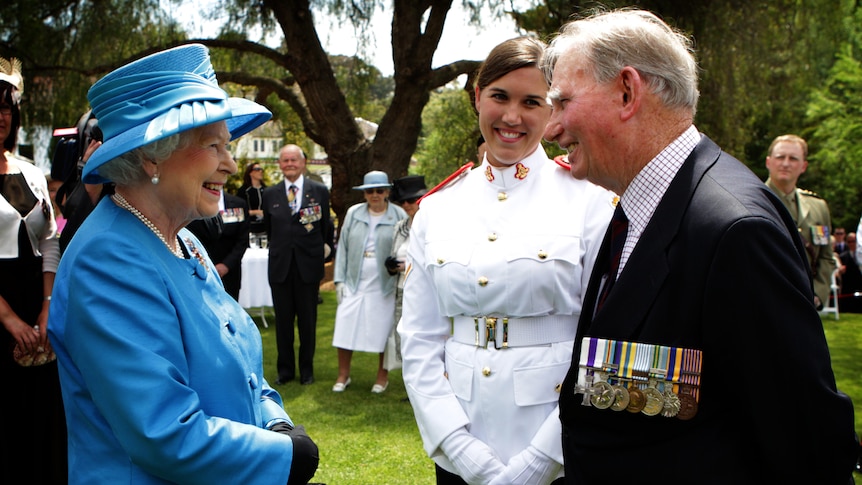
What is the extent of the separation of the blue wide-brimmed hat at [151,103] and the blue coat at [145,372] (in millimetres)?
171

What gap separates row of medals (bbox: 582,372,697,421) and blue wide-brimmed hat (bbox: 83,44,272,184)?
3.36 feet

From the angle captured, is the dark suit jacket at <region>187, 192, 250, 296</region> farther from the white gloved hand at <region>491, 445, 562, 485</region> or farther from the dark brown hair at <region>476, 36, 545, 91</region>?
the white gloved hand at <region>491, 445, 562, 485</region>

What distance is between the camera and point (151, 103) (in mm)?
1707

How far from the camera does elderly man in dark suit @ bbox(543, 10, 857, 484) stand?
1.39m

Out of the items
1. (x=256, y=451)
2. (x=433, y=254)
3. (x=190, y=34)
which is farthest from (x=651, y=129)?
(x=190, y=34)

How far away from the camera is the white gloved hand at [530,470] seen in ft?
6.91

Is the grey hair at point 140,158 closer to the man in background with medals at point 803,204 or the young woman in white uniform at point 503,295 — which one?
the young woman in white uniform at point 503,295

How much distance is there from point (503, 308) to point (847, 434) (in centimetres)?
102

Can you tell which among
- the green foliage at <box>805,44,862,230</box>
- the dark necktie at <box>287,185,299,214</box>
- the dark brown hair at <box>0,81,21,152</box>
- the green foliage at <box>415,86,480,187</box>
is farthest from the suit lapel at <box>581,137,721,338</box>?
the green foliage at <box>805,44,862,230</box>

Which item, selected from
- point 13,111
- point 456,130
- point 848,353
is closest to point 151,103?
point 13,111

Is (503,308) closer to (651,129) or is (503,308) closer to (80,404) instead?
(651,129)

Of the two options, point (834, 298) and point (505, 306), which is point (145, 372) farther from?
point (834, 298)

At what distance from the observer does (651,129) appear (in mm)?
1686

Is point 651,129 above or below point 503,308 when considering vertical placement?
above
